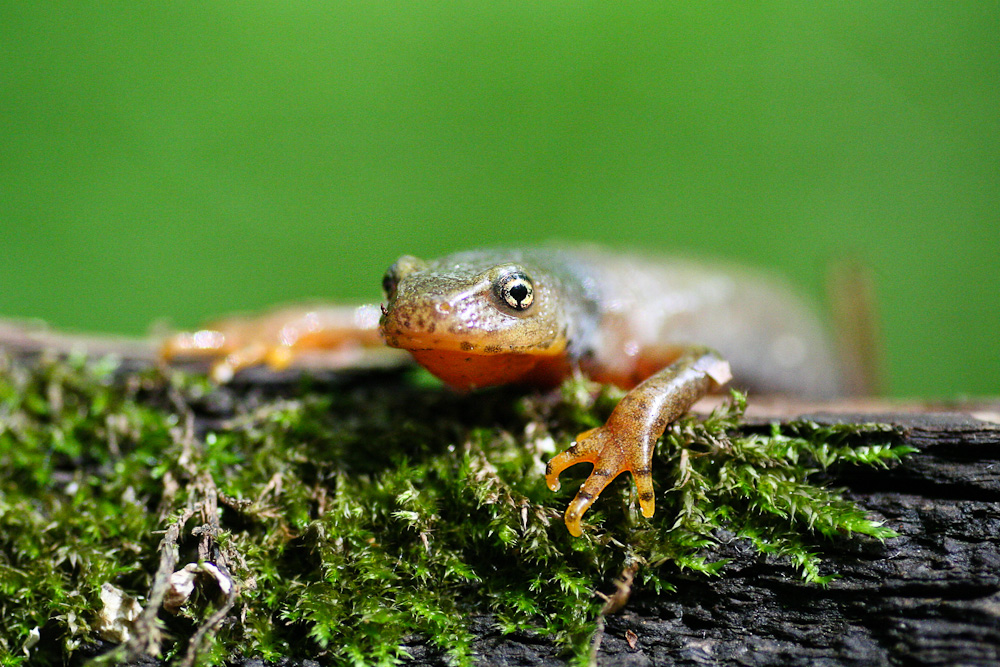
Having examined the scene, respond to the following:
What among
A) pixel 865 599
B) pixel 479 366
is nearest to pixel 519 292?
pixel 479 366

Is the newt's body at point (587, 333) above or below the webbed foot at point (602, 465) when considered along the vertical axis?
above

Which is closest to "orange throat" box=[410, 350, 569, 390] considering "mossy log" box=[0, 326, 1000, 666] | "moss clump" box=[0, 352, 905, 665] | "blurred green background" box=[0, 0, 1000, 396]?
"moss clump" box=[0, 352, 905, 665]

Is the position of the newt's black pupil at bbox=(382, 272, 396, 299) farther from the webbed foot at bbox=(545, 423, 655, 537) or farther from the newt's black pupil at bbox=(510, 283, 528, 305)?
the webbed foot at bbox=(545, 423, 655, 537)

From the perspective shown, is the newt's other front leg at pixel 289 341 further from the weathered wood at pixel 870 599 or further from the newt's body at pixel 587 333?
the weathered wood at pixel 870 599

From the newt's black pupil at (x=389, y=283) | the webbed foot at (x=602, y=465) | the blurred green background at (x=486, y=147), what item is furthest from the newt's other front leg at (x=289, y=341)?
the blurred green background at (x=486, y=147)

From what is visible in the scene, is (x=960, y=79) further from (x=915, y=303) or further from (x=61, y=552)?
(x=61, y=552)

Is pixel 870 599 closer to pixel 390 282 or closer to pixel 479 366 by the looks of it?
pixel 479 366

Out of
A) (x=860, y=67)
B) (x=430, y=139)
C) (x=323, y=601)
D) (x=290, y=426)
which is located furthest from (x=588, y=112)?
(x=323, y=601)
